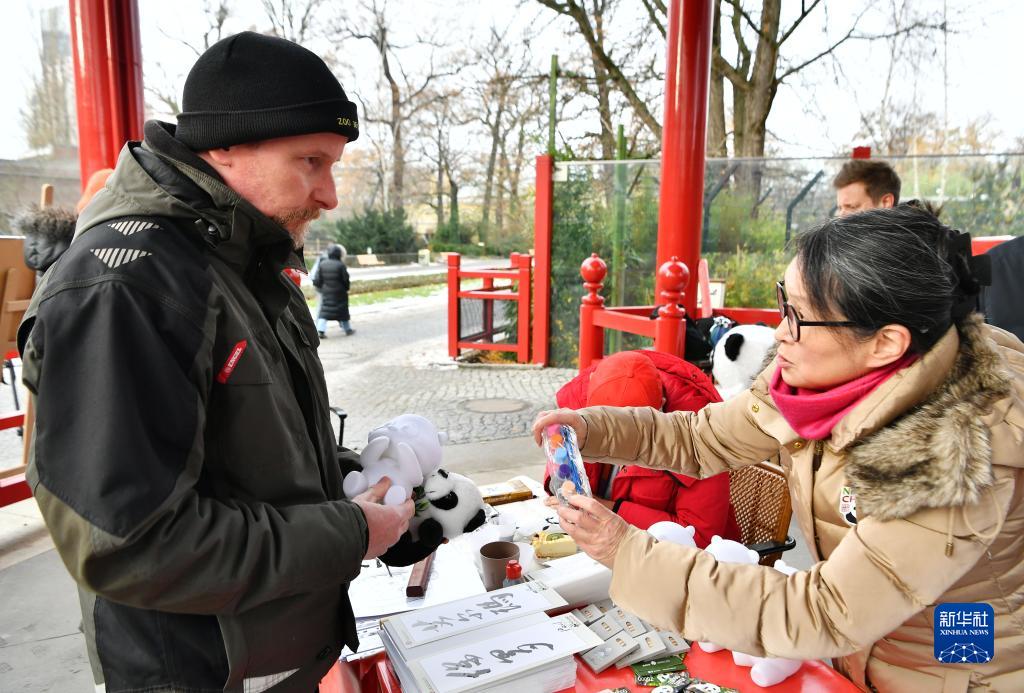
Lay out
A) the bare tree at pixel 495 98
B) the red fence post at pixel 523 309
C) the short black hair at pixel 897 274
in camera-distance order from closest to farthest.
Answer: the short black hair at pixel 897 274 → the red fence post at pixel 523 309 → the bare tree at pixel 495 98

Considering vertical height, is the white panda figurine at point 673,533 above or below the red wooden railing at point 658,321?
below

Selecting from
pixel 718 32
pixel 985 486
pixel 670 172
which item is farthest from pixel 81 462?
pixel 718 32

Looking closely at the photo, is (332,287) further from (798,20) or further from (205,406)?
(205,406)

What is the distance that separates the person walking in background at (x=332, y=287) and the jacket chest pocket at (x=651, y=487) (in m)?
9.61

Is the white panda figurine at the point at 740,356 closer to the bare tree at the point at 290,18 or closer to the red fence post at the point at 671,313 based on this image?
the red fence post at the point at 671,313

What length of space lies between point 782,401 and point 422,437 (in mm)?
865

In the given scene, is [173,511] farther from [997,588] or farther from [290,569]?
[997,588]

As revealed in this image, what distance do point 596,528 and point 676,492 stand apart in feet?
3.68

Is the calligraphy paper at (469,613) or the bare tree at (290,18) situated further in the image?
the bare tree at (290,18)

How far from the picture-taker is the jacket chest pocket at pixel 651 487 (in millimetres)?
2320

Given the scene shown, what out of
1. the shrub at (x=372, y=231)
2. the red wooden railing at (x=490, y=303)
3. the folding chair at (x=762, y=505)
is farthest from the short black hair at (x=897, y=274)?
the shrub at (x=372, y=231)

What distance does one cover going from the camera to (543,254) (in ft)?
28.0

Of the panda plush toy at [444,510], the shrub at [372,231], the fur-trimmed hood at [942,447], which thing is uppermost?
the shrub at [372,231]

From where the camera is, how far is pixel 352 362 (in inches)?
380
